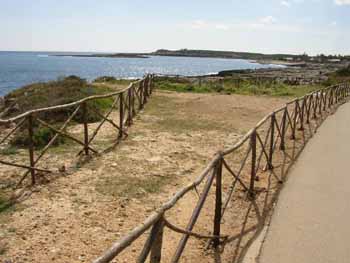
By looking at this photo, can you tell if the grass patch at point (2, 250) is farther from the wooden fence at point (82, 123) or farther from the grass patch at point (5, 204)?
the wooden fence at point (82, 123)

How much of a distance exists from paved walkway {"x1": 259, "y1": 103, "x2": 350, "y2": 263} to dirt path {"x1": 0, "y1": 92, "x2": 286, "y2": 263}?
46.6 inches

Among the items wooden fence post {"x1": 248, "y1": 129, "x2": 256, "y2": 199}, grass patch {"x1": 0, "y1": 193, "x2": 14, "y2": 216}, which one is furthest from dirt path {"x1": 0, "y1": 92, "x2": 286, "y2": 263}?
wooden fence post {"x1": 248, "y1": 129, "x2": 256, "y2": 199}

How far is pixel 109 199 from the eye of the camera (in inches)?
270

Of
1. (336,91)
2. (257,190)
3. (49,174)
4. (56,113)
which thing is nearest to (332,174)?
(257,190)

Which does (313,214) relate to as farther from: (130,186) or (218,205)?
(130,186)

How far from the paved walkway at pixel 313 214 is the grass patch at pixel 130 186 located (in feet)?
7.50

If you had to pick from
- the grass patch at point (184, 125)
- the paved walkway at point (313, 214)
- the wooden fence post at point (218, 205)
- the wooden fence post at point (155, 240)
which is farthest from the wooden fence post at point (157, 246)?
the grass patch at point (184, 125)

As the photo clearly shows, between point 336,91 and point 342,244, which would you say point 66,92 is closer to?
point 342,244

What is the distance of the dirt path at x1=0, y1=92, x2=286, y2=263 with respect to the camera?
5199 mm

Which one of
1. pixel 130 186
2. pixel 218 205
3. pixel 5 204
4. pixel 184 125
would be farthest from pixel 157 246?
pixel 184 125

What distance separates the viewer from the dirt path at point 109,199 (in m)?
5.20

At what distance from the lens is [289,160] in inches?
392

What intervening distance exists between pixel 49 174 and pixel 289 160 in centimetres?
572

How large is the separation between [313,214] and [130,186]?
3276mm
